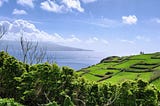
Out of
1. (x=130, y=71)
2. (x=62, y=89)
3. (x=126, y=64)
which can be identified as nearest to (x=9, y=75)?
(x=62, y=89)

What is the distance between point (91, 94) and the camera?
29.1 meters

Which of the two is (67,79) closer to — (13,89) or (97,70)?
(13,89)

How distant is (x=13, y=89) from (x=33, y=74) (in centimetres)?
297

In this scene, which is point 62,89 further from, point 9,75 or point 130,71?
point 130,71

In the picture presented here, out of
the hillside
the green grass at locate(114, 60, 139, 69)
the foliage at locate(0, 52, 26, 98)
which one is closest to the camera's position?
the foliage at locate(0, 52, 26, 98)

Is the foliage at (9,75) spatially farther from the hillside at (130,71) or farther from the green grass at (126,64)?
the green grass at (126,64)

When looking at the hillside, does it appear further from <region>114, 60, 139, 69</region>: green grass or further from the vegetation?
the vegetation

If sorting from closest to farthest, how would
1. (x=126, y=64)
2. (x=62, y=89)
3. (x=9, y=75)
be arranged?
(x=62, y=89) < (x=9, y=75) < (x=126, y=64)

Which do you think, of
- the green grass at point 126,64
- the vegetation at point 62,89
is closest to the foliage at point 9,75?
the vegetation at point 62,89

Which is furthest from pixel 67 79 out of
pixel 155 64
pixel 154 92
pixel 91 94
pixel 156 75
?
pixel 155 64

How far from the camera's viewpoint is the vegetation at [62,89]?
28.0m

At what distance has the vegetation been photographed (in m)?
A: 28.0

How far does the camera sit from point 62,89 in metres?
30.2

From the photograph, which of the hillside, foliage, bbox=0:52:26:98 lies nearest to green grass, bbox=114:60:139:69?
the hillside
